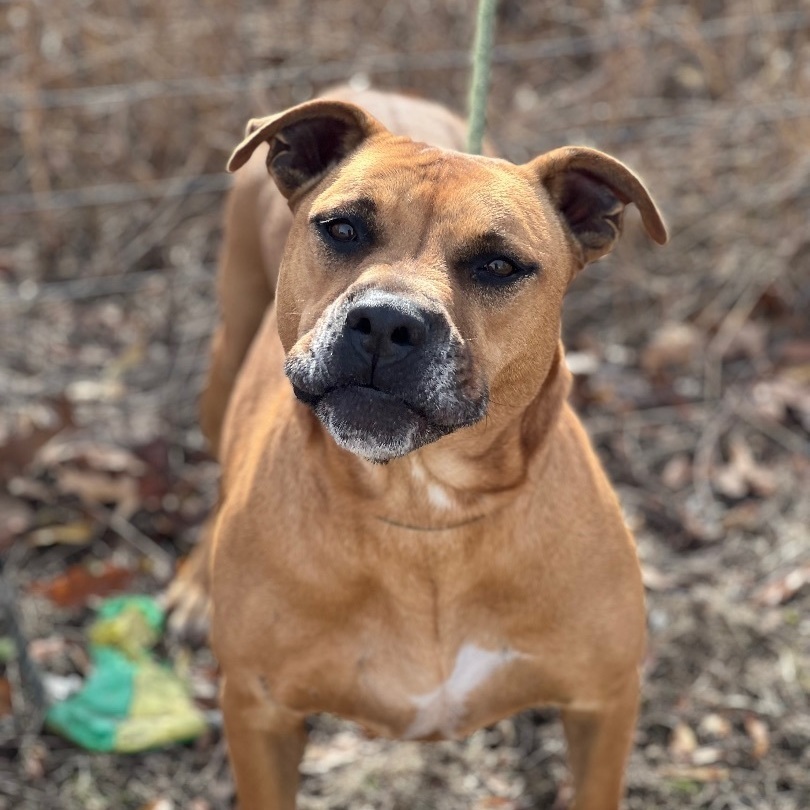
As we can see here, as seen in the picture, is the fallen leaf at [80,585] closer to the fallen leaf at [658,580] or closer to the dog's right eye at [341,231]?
the fallen leaf at [658,580]

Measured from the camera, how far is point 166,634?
4.34 m

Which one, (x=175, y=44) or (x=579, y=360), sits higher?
(x=175, y=44)

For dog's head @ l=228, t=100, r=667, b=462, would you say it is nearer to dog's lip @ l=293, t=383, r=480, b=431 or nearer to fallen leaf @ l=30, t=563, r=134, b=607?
dog's lip @ l=293, t=383, r=480, b=431

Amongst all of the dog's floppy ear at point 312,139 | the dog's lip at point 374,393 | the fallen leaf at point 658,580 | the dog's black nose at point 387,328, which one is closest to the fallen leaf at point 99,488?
the fallen leaf at point 658,580

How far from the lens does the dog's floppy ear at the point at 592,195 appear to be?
2.94 metres

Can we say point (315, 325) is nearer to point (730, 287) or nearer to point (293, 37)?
point (730, 287)

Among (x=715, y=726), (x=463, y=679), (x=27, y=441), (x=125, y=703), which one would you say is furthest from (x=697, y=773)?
(x=27, y=441)

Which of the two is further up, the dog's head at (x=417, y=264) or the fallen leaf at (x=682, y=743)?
the dog's head at (x=417, y=264)

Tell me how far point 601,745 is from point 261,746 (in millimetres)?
832

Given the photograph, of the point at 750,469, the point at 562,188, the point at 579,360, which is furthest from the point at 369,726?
the point at 579,360

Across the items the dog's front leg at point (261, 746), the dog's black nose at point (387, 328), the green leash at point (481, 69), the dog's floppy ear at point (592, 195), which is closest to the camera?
the dog's black nose at point (387, 328)

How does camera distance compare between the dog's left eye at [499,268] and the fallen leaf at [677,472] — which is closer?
the dog's left eye at [499,268]

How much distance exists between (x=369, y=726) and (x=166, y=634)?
4.57ft

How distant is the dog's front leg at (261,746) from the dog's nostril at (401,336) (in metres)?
1.05
